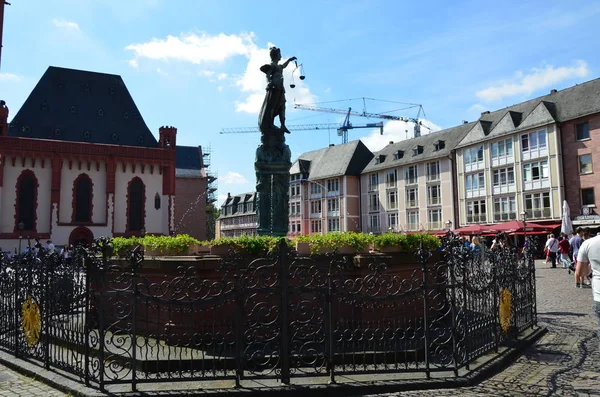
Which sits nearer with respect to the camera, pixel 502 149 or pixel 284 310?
pixel 284 310

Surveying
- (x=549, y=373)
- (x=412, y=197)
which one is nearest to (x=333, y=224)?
(x=412, y=197)

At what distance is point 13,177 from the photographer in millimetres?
44188

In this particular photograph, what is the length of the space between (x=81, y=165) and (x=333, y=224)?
3571 cm

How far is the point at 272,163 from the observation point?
13.1 meters

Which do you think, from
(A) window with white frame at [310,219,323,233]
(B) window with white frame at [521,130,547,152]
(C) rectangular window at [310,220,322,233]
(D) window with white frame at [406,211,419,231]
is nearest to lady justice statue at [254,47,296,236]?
(B) window with white frame at [521,130,547,152]

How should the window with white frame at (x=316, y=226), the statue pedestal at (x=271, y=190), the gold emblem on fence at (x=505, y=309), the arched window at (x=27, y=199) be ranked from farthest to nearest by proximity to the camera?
1. the window with white frame at (x=316, y=226)
2. the arched window at (x=27, y=199)
3. the statue pedestal at (x=271, y=190)
4. the gold emblem on fence at (x=505, y=309)

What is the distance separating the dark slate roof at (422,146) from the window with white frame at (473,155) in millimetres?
2303

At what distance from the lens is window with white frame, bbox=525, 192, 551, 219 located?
4331cm

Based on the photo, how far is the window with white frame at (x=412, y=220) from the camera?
2308 inches

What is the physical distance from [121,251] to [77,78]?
46796 millimetres

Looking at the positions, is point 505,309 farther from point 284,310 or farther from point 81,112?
point 81,112

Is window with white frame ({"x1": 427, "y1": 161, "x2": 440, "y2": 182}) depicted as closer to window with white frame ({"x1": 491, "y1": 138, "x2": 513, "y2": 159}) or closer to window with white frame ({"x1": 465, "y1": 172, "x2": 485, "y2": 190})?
window with white frame ({"x1": 465, "y1": 172, "x2": 485, "y2": 190})

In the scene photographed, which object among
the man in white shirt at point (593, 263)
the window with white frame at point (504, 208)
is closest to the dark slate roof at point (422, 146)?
the window with white frame at point (504, 208)

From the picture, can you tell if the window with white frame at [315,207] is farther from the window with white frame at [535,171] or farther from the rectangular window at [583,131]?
the rectangular window at [583,131]
